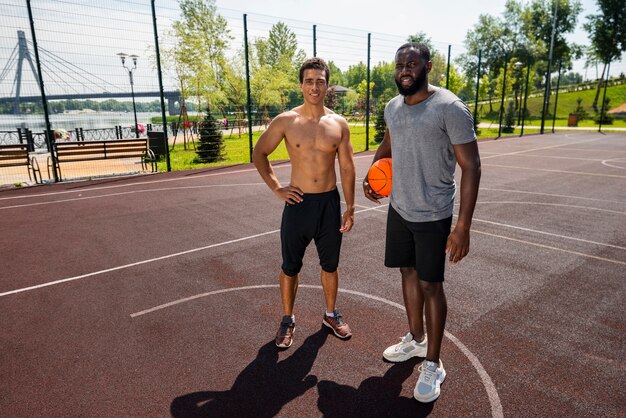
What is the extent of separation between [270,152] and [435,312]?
195cm

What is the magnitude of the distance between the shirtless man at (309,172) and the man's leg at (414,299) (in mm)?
643

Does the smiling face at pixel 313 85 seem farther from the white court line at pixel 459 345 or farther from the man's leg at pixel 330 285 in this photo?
Result: the white court line at pixel 459 345

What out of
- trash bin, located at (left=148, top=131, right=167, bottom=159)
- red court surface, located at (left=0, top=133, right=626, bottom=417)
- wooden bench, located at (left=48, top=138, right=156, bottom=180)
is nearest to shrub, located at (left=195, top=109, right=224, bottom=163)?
trash bin, located at (left=148, top=131, right=167, bottom=159)

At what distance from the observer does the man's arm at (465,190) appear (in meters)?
2.69

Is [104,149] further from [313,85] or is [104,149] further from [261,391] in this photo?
[261,391]

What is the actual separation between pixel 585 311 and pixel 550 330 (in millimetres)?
680

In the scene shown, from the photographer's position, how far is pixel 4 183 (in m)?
11.5

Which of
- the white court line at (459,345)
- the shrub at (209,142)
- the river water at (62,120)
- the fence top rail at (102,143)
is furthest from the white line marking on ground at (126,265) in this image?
the shrub at (209,142)

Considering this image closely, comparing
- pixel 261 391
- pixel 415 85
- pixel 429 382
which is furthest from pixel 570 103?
pixel 261 391

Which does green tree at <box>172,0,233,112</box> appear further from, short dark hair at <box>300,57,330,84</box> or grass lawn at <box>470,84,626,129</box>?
grass lawn at <box>470,84,626,129</box>

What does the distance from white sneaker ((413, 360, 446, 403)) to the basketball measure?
4.99 ft

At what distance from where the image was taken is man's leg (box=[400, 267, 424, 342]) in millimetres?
3371

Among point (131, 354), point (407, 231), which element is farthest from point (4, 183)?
point (407, 231)

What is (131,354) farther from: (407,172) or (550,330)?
(550,330)
